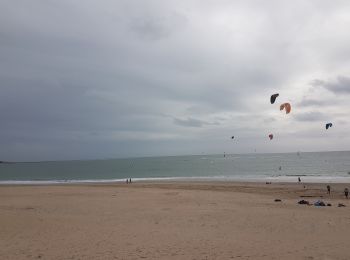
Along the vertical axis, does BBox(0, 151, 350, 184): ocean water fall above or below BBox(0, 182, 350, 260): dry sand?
above

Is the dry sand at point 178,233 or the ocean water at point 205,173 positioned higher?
the ocean water at point 205,173

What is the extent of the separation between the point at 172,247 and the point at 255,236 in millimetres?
2958

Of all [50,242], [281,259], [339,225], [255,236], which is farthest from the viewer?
[339,225]

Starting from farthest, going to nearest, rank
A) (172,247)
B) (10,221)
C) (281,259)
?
1. (10,221)
2. (172,247)
3. (281,259)

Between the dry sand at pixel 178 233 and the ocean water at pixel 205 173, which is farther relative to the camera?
the ocean water at pixel 205 173

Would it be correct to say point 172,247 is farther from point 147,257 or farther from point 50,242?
point 50,242

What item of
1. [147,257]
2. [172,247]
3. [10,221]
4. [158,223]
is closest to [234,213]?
[158,223]

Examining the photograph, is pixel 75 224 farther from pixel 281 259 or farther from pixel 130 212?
pixel 281 259

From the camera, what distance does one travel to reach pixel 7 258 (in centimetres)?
861

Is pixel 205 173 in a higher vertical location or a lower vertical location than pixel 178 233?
higher

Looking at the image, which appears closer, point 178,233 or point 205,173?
point 178,233

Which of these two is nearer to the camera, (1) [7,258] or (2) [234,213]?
(1) [7,258]

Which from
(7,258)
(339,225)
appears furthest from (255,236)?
(7,258)

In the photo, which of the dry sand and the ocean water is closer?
the dry sand
